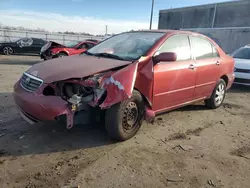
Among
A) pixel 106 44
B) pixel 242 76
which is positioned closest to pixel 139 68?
pixel 106 44

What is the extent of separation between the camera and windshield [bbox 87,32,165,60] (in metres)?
3.90

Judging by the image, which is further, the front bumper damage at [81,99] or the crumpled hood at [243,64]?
the crumpled hood at [243,64]

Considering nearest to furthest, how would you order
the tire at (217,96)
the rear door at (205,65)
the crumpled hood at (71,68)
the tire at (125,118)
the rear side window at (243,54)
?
the crumpled hood at (71,68) < the tire at (125,118) < the rear door at (205,65) < the tire at (217,96) < the rear side window at (243,54)

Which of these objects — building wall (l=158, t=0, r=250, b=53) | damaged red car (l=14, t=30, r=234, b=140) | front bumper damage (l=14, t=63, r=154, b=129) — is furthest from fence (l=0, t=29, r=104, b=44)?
front bumper damage (l=14, t=63, r=154, b=129)

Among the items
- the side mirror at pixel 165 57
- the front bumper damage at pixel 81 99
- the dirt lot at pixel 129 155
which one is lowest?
the dirt lot at pixel 129 155

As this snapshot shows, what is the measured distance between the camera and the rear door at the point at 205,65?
4.70 metres

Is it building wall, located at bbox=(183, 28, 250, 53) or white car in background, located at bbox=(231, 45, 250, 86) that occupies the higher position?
building wall, located at bbox=(183, 28, 250, 53)

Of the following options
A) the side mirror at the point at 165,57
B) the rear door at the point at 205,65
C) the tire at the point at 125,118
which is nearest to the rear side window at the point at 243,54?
the rear door at the point at 205,65

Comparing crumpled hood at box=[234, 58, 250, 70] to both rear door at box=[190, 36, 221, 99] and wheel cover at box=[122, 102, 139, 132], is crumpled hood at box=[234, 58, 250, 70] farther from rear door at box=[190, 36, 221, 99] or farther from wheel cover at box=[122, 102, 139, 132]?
wheel cover at box=[122, 102, 139, 132]

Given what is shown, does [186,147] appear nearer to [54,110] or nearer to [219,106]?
[54,110]

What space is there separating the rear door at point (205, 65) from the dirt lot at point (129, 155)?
72 centimetres

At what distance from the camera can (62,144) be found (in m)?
3.48

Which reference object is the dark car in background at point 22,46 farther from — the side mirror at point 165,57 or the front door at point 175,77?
the side mirror at point 165,57

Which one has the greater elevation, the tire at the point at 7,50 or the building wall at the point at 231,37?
the building wall at the point at 231,37
